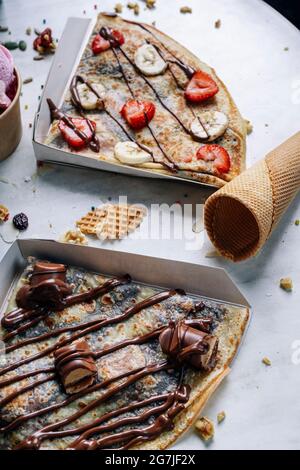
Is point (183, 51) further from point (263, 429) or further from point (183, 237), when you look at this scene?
point (263, 429)

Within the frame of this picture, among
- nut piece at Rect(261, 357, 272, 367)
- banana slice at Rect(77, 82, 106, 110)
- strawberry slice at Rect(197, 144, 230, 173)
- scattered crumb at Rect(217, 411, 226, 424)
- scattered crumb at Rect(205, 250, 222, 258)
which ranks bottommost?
scattered crumb at Rect(217, 411, 226, 424)

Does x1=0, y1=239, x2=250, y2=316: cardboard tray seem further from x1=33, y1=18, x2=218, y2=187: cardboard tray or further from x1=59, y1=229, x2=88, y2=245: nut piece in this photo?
x1=33, y1=18, x2=218, y2=187: cardboard tray

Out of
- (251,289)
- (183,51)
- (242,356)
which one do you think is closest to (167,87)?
(183,51)

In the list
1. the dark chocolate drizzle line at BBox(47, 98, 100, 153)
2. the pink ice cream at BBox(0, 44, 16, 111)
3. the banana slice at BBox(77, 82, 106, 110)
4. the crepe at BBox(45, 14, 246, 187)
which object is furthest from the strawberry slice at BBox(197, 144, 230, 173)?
the pink ice cream at BBox(0, 44, 16, 111)

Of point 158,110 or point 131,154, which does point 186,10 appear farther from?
point 131,154

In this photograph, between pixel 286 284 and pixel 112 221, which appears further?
pixel 112 221

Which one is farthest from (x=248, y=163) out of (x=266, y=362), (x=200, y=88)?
(x=266, y=362)
